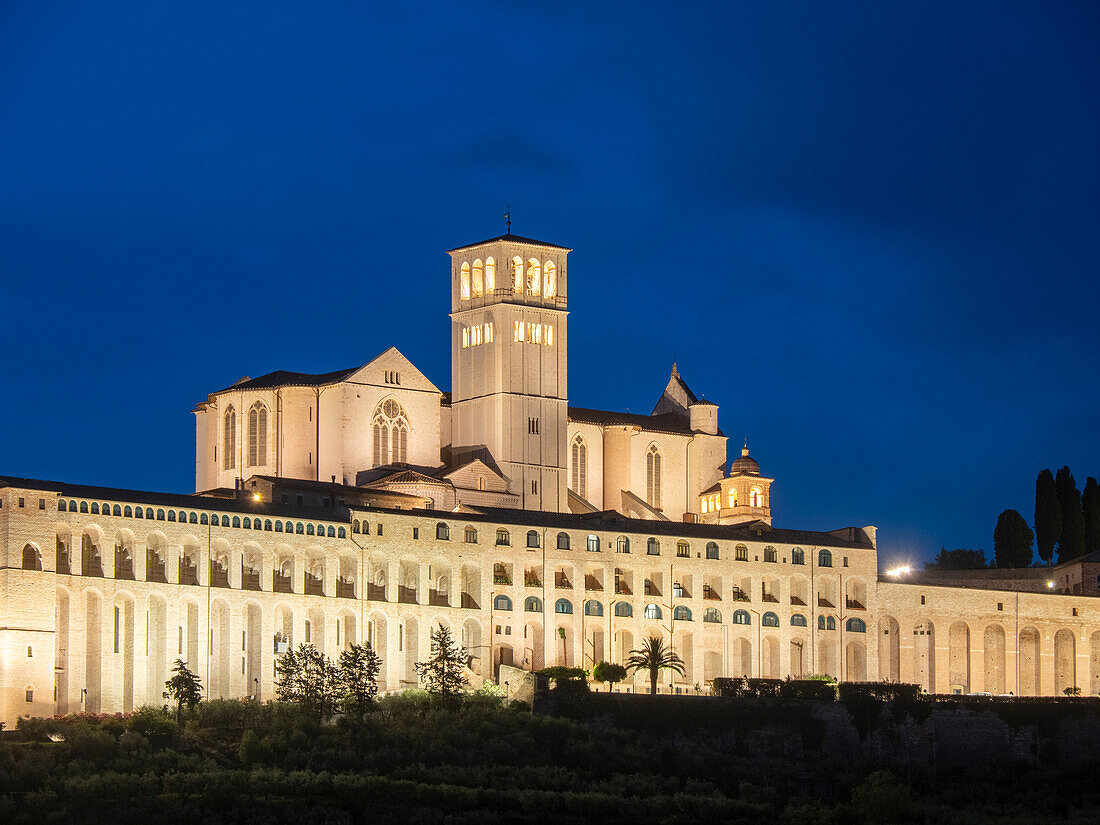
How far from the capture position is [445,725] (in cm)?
9012

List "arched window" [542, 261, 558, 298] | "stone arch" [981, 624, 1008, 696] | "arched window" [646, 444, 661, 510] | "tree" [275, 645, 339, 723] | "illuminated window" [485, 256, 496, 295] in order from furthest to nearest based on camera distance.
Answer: "arched window" [646, 444, 661, 510]
"arched window" [542, 261, 558, 298]
"illuminated window" [485, 256, 496, 295]
"stone arch" [981, 624, 1008, 696]
"tree" [275, 645, 339, 723]

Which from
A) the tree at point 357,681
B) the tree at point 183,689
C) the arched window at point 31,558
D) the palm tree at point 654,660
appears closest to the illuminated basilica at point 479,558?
the arched window at point 31,558

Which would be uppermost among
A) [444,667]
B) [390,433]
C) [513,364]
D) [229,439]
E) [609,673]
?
[513,364]

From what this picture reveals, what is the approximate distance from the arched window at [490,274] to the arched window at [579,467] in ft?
31.7

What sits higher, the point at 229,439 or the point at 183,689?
the point at 229,439

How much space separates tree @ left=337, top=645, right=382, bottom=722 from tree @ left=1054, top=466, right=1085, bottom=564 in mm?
45704

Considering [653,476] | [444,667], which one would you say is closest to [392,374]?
[653,476]

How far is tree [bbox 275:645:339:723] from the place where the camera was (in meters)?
91.2

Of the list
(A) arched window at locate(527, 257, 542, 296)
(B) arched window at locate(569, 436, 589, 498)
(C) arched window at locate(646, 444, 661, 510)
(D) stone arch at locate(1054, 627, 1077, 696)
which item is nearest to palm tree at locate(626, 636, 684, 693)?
(B) arched window at locate(569, 436, 589, 498)

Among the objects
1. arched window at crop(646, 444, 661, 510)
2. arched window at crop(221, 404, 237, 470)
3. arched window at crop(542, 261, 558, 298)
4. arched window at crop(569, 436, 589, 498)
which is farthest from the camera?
arched window at crop(646, 444, 661, 510)

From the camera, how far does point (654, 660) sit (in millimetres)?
101375

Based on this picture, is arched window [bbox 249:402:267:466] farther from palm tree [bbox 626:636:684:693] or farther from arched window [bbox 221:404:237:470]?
palm tree [bbox 626:636:684:693]

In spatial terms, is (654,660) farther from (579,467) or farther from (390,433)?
(579,467)

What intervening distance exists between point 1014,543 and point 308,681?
51.1 m
